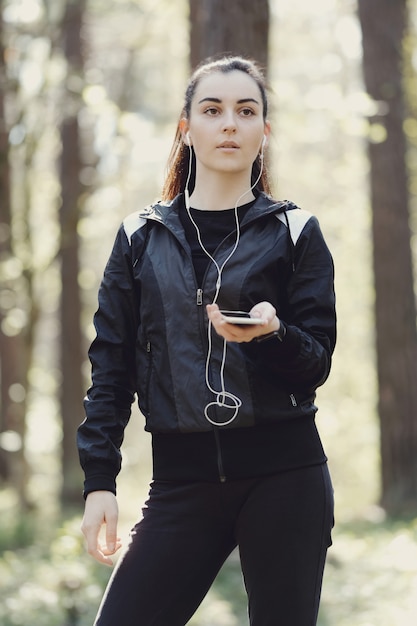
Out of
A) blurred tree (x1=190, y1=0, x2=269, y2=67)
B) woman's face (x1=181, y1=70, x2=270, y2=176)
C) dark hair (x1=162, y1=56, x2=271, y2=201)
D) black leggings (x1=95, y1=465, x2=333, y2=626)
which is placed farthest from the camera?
blurred tree (x1=190, y1=0, x2=269, y2=67)

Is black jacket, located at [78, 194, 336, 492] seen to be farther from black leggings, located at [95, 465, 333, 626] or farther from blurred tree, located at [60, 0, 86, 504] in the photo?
blurred tree, located at [60, 0, 86, 504]

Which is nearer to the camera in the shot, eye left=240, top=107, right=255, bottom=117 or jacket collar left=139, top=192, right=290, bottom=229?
jacket collar left=139, top=192, right=290, bottom=229

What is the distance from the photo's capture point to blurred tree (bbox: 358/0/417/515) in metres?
10.7

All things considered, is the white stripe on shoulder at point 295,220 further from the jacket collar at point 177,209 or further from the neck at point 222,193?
the neck at point 222,193

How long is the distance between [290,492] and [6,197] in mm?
7999

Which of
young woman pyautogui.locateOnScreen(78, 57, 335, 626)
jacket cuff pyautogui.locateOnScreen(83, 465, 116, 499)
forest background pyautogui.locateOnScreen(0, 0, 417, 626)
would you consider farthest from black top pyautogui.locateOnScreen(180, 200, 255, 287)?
forest background pyautogui.locateOnScreen(0, 0, 417, 626)

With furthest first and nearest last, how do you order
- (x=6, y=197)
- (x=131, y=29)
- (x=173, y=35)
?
1. (x=131, y=29)
2. (x=173, y=35)
3. (x=6, y=197)

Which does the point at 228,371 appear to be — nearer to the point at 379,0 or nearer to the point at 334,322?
the point at 334,322

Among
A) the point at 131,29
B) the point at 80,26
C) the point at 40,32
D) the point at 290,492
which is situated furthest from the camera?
the point at 131,29

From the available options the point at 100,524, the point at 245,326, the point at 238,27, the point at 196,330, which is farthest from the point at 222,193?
the point at 238,27

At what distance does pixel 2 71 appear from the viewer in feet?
31.1

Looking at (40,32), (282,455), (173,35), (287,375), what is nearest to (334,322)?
(287,375)

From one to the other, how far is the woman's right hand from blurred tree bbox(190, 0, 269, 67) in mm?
4114

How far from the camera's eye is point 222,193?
3.16 metres
